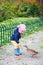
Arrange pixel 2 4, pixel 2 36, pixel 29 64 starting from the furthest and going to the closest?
pixel 2 4, pixel 2 36, pixel 29 64

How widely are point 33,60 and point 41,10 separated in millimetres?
16633

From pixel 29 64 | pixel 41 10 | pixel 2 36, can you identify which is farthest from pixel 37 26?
pixel 29 64

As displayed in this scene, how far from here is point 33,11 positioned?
89.1ft

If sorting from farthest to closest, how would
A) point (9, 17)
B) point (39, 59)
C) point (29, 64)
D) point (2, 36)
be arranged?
point (9, 17)
point (2, 36)
point (39, 59)
point (29, 64)

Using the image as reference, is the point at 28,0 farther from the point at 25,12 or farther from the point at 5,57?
the point at 5,57

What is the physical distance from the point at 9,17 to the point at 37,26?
5.63 metres

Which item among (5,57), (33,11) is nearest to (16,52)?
(5,57)

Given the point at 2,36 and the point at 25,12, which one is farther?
the point at 25,12

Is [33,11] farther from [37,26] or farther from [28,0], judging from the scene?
[37,26]

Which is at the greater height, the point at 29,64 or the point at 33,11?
the point at 29,64

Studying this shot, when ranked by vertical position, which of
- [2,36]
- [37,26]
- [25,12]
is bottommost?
[25,12]

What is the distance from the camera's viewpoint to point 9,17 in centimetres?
2286

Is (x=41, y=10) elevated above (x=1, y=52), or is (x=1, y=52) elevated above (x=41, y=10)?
(x=1, y=52)

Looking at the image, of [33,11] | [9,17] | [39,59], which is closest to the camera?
[39,59]
